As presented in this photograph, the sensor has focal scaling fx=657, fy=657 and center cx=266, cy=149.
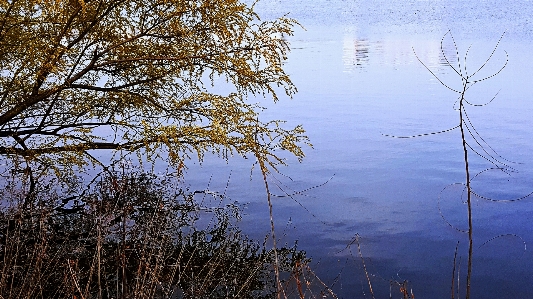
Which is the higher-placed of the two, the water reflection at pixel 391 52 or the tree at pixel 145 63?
the water reflection at pixel 391 52

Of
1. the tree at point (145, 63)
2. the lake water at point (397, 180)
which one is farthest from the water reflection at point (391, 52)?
the tree at point (145, 63)

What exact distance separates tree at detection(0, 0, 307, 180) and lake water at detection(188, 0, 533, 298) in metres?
2.09

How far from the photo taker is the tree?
8.98 metres

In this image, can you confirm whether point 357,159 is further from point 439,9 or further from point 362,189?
point 439,9

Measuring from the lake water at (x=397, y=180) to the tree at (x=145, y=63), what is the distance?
2089 millimetres

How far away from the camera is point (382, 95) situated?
27016mm

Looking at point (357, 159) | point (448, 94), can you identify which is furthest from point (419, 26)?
point (357, 159)

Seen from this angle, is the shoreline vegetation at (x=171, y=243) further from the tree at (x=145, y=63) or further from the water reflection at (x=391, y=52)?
the water reflection at (x=391, y=52)

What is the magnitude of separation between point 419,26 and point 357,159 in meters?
42.4

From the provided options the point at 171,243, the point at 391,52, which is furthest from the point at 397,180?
the point at 391,52

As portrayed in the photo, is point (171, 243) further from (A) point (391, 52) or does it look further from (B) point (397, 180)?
(A) point (391, 52)

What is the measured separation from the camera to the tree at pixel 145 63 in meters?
8.98

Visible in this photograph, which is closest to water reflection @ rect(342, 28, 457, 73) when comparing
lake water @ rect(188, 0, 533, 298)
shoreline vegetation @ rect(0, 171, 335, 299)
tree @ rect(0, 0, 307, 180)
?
lake water @ rect(188, 0, 533, 298)

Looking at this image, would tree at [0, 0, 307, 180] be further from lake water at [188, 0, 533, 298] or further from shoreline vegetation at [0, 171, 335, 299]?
lake water at [188, 0, 533, 298]
